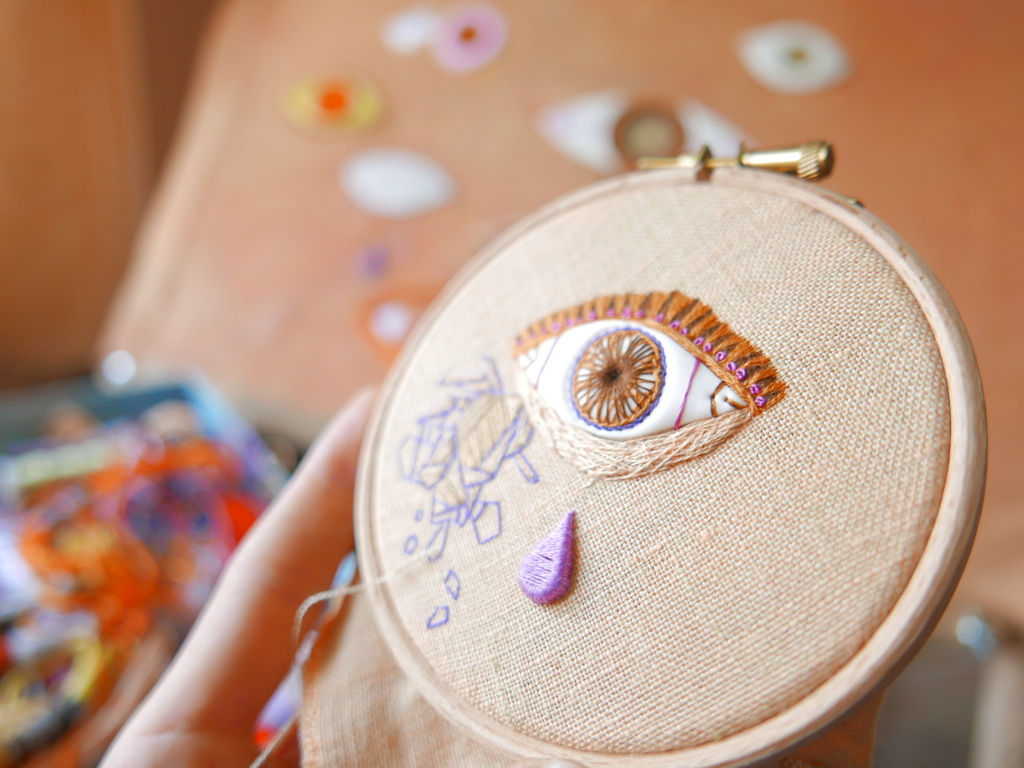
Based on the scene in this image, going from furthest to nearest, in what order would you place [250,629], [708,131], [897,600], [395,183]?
[395,183] < [708,131] < [250,629] < [897,600]

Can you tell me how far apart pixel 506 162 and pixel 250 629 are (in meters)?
0.74

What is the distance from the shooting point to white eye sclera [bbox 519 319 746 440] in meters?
0.41

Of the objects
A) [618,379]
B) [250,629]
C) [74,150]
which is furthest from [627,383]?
[74,150]

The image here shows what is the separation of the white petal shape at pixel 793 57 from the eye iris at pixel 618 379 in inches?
28.4

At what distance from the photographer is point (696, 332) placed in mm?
419

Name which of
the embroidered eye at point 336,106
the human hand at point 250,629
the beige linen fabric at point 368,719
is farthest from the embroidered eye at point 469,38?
the beige linen fabric at point 368,719

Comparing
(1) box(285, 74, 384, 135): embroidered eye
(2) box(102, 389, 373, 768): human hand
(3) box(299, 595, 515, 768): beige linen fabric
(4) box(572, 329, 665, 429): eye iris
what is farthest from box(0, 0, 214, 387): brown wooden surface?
(4) box(572, 329, 665, 429): eye iris

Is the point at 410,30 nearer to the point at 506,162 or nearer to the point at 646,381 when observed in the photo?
the point at 506,162

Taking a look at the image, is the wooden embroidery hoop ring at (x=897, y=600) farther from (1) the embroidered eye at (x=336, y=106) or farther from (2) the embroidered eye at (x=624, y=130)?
(1) the embroidered eye at (x=336, y=106)

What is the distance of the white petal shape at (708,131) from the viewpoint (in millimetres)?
948

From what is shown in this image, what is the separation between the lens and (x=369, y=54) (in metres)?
1.15

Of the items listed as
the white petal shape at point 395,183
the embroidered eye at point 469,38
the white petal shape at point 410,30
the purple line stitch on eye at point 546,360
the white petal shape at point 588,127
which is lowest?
the purple line stitch on eye at point 546,360

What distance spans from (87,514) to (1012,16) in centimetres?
142

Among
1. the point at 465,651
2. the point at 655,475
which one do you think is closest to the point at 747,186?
the point at 655,475
